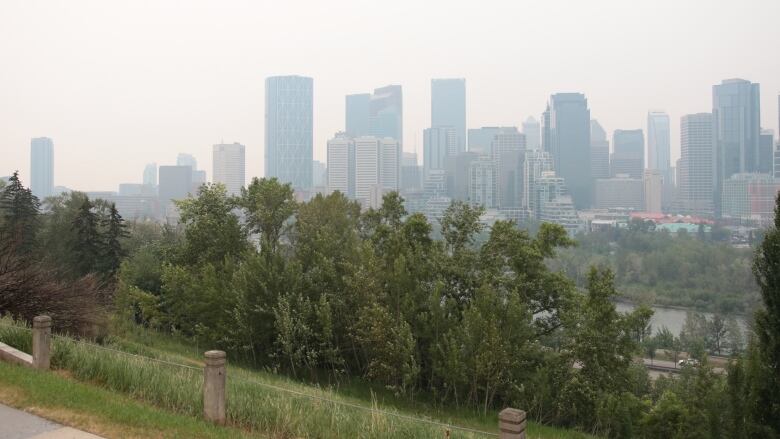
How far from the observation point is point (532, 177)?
631 ft

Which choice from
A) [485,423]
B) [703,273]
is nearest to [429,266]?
[485,423]

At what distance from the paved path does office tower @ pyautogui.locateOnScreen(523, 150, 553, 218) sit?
181681 millimetres

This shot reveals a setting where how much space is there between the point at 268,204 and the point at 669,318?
6051cm

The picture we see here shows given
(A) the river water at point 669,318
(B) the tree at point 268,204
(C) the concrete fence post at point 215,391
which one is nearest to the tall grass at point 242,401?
(C) the concrete fence post at point 215,391

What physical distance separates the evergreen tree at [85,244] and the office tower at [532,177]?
156230mm

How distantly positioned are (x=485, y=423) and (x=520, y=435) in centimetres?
1124

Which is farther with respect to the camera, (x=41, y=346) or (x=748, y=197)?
(x=748, y=197)

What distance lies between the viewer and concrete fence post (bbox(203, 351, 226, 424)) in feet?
24.5

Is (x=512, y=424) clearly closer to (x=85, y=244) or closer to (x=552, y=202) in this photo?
(x=85, y=244)

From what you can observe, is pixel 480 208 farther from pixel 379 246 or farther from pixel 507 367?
pixel 507 367

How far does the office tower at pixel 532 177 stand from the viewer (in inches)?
7279

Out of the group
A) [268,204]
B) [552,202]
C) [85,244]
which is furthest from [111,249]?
[552,202]

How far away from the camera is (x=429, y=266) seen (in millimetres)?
20094

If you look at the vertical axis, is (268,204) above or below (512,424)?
above
